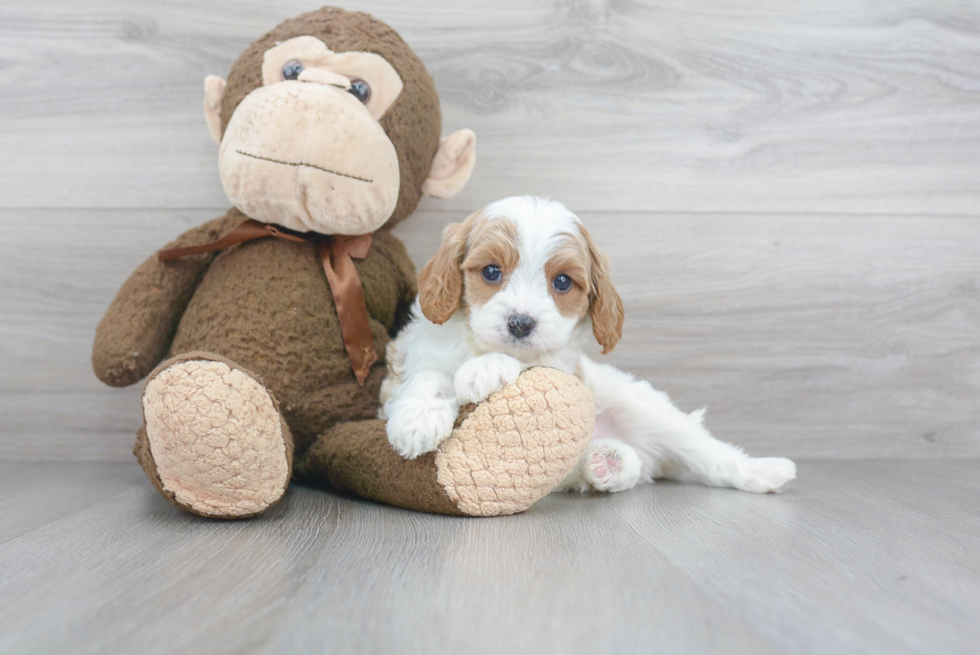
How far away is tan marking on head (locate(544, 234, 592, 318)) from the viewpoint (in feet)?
3.90

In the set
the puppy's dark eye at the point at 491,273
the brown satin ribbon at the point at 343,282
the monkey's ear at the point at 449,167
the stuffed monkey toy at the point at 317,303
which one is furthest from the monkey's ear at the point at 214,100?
the puppy's dark eye at the point at 491,273

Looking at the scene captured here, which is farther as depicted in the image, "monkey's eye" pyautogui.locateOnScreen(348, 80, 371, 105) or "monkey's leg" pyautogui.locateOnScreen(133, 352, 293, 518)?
"monkey's eye" pyautogui.locateOnScreen(348, 80, 371, 105)

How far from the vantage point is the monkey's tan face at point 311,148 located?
1243mm

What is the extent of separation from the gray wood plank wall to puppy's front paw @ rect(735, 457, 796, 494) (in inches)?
15.7

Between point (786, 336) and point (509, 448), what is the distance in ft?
3.64

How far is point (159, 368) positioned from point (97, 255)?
88cm

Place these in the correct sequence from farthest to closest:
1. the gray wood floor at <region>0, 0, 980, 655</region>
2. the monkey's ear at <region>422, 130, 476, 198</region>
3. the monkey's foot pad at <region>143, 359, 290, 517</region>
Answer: the gray wood floor at <region>0, 0, 980, 655</region> < the monkey's ear at <region>422, 130, 476, 198</region> < the monkey's foot pad at <region>143, 359, 290, 517</region>

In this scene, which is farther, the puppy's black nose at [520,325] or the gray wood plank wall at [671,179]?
the gray wood plank wall at [671,179]

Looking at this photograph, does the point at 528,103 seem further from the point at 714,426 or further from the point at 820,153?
the point at 714,426

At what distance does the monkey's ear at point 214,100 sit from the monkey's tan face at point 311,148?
0.16 metres

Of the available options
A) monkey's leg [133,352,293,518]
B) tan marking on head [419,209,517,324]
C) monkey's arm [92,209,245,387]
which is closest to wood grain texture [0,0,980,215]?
monkey's arm [92,209,245,387]

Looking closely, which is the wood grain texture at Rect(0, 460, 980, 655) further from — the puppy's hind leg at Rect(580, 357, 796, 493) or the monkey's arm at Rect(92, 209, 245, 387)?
the monkey's arm at Rect(92, 209, 245, 387)

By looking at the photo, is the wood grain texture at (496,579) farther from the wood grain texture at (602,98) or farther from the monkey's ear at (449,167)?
the wood grain texture at (602,98)

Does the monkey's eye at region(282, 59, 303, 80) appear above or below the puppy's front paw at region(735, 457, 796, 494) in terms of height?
above
